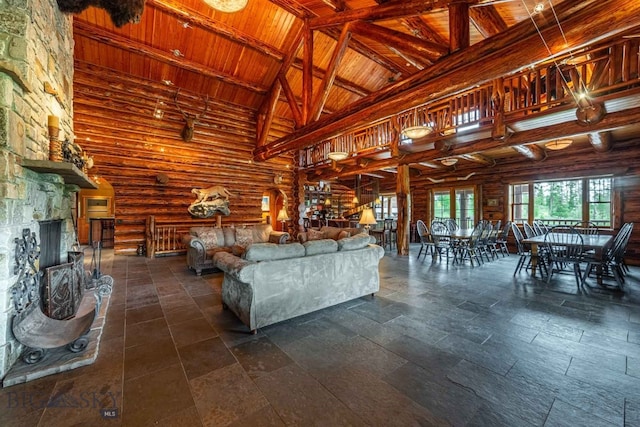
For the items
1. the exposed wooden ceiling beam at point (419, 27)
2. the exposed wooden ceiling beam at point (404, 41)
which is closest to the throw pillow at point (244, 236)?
the exposed wooden ceiling beam at point (404, 41)

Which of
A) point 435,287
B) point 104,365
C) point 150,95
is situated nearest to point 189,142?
point 150,95

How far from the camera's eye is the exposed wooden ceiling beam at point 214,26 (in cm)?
585

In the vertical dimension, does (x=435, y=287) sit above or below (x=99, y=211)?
below

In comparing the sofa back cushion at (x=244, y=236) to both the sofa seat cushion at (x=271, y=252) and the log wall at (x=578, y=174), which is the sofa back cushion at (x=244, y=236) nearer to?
the sofa seat cushion at (x=271, y=252)

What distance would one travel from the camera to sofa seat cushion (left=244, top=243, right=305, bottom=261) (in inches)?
106

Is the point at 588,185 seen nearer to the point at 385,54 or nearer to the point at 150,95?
the point at 385,54

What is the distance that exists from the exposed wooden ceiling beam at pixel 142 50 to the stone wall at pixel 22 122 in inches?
170

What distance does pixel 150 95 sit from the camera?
301 inches

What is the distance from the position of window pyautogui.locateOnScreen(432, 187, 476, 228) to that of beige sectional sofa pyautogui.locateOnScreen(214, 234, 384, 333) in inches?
287

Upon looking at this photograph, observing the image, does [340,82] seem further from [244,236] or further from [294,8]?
[244,236]

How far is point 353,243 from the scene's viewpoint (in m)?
3.49

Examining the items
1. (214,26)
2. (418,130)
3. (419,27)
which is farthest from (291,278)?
(214,26)

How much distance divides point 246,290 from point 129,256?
20.5ft

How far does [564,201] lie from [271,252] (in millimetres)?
8944
